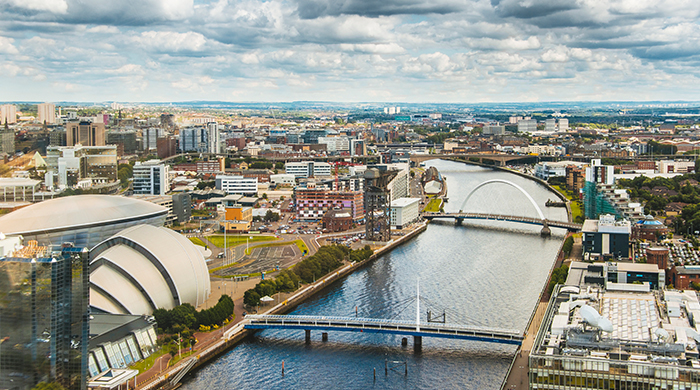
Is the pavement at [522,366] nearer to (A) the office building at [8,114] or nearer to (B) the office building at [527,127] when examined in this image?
(A) the office building at [8,114]

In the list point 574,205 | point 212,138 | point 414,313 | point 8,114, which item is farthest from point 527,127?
point 414,313

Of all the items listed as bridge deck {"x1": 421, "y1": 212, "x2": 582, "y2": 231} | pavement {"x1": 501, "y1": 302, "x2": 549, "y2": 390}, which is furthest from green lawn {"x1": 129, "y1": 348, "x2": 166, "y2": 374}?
bridge deck {"x1": 421, "y1": 212, "x2": 582, "y2": 231}

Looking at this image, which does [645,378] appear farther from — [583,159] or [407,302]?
[583,159]

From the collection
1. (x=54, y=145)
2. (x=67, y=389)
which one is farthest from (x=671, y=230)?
(x=54, y=145)

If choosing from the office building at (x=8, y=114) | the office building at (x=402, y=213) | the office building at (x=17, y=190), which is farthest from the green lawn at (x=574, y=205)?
the office building at (x=8, y=114)

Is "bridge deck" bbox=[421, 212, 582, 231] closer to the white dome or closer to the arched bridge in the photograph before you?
the arched bridge

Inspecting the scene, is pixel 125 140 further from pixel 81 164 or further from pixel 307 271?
pixel 307 271
